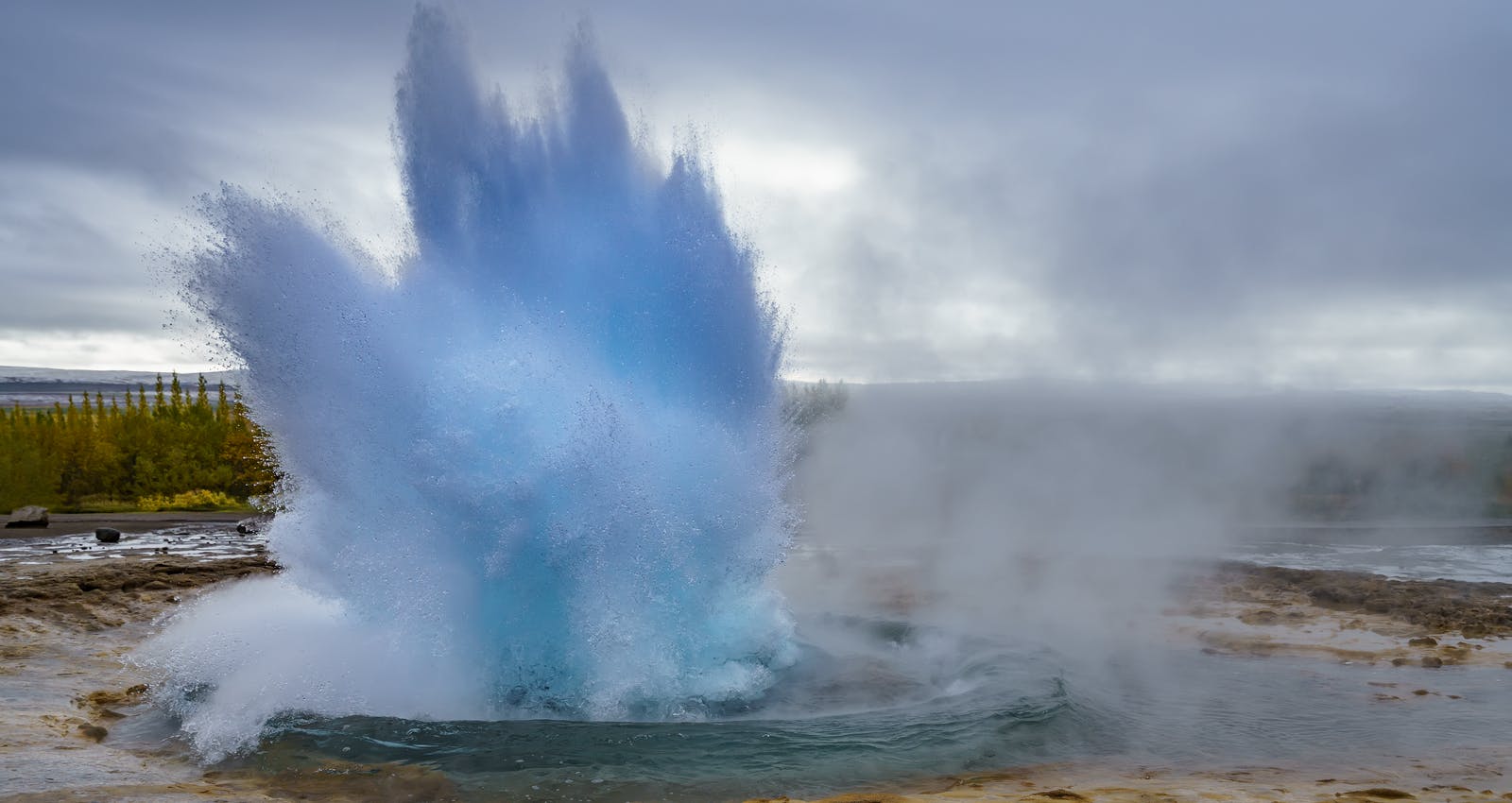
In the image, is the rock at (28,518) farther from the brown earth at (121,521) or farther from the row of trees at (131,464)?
the row of trees at (131,464)

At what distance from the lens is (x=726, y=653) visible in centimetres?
884

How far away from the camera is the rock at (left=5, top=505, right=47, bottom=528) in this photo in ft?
82.1

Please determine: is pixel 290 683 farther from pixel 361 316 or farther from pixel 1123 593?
pixel 1123 593

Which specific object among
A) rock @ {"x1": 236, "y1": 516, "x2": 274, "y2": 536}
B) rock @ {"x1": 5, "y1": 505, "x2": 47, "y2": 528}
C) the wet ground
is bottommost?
rock @ {"x1": 236, "y1": 516, "x2": 274, "y2": 536}

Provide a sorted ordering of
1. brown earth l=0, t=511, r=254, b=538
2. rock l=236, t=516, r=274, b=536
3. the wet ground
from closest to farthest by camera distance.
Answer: the wet ground
brown earth l=0, t=511, r=254, b=538
rock l=236, t=516, r=274, b=536

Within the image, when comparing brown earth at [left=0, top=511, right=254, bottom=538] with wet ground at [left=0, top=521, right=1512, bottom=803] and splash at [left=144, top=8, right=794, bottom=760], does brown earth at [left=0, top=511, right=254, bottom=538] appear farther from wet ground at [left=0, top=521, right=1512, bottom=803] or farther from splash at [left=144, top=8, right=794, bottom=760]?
splash at [left=144, top=8, right=794, bottom=760]

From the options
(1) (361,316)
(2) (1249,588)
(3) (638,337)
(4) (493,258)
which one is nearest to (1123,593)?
(2) (1249,588)

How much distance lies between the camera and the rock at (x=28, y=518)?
25016 mm

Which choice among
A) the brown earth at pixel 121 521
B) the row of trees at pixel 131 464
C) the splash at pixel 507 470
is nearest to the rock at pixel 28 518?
the brown earth at pixel 121 521

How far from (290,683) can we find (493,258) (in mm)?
3909

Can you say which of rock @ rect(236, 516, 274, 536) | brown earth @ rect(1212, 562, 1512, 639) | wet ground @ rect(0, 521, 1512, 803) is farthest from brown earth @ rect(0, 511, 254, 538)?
brown earth @ rect(1212, 562, 1512, 639)

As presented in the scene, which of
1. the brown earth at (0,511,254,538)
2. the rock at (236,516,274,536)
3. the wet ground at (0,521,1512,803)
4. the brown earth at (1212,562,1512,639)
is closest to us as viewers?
the wet ground at (0,521,1512,803)

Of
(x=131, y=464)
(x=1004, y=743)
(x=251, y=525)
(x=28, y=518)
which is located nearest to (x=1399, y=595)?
(x=1004, y=743)

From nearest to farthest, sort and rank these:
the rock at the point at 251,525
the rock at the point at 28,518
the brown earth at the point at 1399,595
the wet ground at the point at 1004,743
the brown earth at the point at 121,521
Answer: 1. the wet ground at the point at 1004,743
2. the brown earth at the point at 1399,595
3. the brown earth at the point at 121,521
4. the rock at the point at 251,525
5. the rock at the point at 28,518
